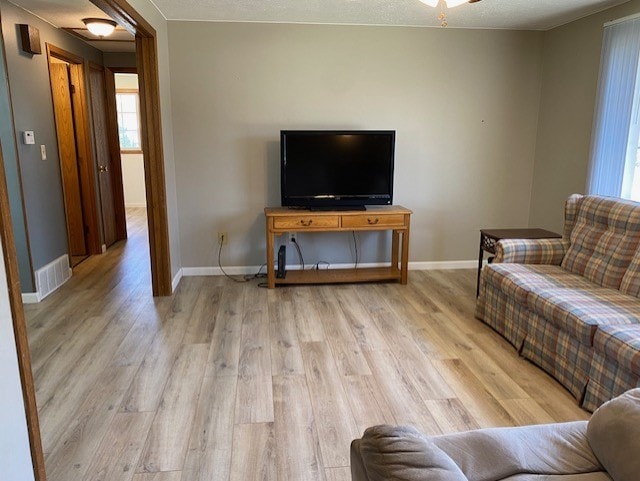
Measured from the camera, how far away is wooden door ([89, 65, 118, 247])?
5293 millimetres

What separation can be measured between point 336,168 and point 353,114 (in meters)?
0.61

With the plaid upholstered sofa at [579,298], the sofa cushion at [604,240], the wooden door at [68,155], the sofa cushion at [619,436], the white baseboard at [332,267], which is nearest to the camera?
the sofa cushion at [619,436]

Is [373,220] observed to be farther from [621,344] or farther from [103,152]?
[103,152]

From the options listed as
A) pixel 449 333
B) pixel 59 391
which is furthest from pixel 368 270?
pixel 59 391

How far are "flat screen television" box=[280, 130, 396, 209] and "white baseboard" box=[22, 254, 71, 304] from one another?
82.7 inches

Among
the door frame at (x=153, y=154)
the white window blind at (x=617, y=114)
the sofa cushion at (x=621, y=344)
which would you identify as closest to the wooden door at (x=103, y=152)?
the door frame at (x=153, y=154)

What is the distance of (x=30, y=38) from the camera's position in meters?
3.69

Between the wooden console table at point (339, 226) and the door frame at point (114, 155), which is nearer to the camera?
the wooden console table at point (339, 226)

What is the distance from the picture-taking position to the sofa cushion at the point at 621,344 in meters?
2.00

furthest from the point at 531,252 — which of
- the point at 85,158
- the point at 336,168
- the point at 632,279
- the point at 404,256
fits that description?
the point at 85,158

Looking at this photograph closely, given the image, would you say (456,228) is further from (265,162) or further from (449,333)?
(265,162)

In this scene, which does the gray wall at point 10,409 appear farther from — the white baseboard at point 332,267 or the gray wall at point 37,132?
the white baseboard at point 332,267

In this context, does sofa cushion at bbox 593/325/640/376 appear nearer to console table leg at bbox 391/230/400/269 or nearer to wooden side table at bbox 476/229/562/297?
wooden side table at bbox 476/229/562/297

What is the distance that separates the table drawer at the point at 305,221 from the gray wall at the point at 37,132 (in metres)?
1.99
